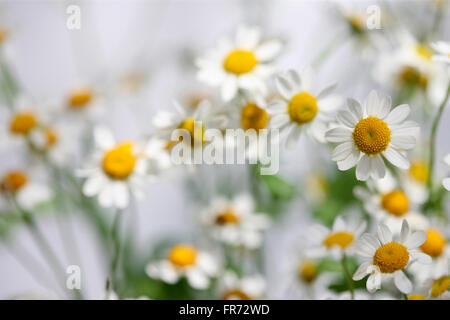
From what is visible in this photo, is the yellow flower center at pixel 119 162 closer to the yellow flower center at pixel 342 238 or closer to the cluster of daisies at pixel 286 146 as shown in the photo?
the cluster of daisies at pixel 286 146

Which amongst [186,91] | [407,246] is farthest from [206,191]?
[407,246]

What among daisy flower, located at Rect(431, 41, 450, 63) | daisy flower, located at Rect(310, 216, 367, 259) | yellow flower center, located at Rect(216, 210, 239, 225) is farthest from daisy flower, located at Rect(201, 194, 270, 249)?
daisy flower, located at Rect(431, 41, 450, 63)

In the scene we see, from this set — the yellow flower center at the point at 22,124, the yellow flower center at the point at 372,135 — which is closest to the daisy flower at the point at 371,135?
the yellow flower center at the point at 372,135

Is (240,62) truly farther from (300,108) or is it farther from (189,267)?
(189,267)

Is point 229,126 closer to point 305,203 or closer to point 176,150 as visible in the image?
point 176,150

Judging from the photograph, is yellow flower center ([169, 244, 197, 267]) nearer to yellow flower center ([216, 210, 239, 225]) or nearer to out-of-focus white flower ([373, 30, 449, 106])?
yellow flower center ([216, 210, 239, 225])
